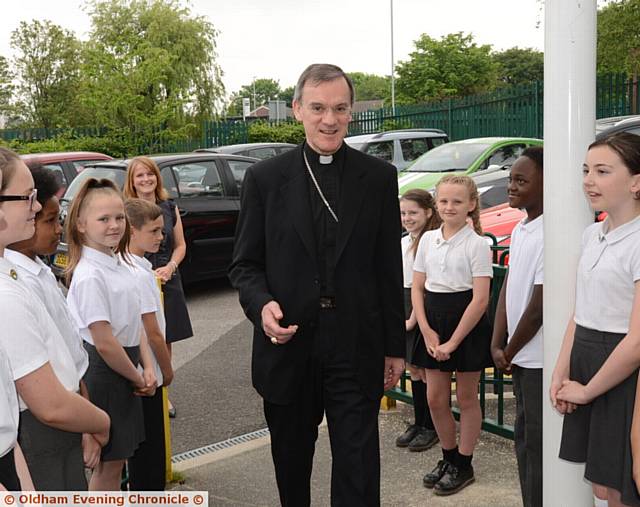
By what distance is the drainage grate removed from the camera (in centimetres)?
490

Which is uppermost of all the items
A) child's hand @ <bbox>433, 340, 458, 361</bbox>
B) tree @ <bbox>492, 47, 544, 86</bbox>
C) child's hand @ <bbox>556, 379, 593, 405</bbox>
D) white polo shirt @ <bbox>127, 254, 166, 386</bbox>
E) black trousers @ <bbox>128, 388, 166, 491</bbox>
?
tree @ <bbox>492, 47, 544, 86</bbox>

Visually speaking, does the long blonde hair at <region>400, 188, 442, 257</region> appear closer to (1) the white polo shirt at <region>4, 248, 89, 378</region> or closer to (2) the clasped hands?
(2) the clasped hands

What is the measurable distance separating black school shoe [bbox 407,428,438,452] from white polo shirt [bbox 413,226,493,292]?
3.38 feet

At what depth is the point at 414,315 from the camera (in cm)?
461

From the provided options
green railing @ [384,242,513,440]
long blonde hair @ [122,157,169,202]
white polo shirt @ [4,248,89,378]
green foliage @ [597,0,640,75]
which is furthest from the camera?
green foliage @ [597,0,640,75]

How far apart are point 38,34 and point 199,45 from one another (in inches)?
538

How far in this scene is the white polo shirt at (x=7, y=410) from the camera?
1.82 metres

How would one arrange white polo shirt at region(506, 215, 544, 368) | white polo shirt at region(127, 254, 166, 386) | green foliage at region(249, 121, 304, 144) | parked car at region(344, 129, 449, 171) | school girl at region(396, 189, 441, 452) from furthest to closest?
green foliage at region(249, 121, 304, 144), parked car at region(344, 129, 449, 171), school girl at region(396, 189, 441, 452), white polo shirt at region(127, 254, 166, 386), white polo shirt at region(506, 215, 544, 368)

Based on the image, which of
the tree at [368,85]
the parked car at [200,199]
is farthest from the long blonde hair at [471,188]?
the tree at [368,85]

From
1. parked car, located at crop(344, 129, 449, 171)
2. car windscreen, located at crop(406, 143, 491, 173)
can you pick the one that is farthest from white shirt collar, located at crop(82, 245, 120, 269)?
parked car, located at crop(344, 129, 449, 171)

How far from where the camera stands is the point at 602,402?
2.72m

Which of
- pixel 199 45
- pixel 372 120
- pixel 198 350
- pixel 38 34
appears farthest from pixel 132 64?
pixel 38 34

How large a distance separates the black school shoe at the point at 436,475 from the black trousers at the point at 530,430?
2.44 ft

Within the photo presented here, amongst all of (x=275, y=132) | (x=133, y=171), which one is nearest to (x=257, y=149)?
(x=133, y=171)
